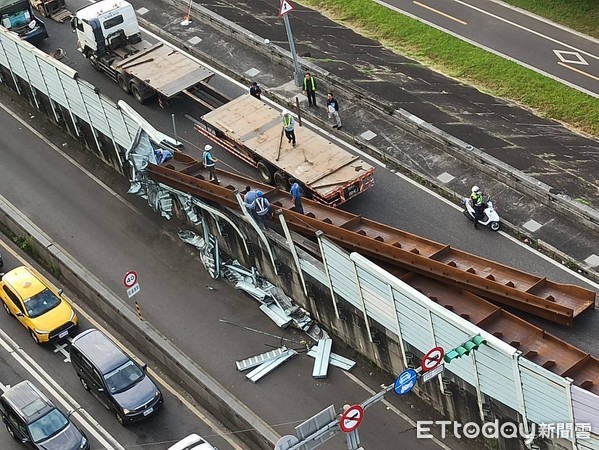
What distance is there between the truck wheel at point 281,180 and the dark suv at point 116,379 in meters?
8.96

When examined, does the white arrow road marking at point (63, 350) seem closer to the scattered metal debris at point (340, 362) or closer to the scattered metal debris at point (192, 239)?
the scattered metal debris at point (192, 239)

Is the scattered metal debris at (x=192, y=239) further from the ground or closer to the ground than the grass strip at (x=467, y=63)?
further from the ground

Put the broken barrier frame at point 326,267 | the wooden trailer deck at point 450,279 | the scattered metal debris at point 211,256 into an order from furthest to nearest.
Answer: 1. the scattered metal debris at point 211,256
2. the broken barrier frame at point 326,267
3. the wooden trailer deck at point 450,279

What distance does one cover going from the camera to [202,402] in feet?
99.4

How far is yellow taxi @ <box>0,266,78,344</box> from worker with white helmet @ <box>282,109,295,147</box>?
966 cm

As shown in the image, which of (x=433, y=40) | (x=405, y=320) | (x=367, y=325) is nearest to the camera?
(x=405, y=320)

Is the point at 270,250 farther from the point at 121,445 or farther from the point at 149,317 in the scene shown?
the point at 121,445

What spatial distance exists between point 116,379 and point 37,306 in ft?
15.5

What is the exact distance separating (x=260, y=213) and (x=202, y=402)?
609 centimetres

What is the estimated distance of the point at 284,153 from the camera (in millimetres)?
36375

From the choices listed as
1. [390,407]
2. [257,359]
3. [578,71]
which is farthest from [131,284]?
[578,71]

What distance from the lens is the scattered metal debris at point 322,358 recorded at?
30.6 m

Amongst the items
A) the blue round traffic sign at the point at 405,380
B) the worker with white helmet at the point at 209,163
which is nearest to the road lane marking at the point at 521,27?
the worker with white helmet at the point at 209,163

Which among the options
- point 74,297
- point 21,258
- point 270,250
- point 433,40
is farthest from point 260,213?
point 433,40
